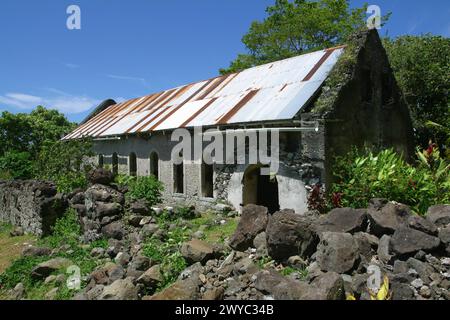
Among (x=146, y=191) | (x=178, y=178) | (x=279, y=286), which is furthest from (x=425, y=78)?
(x=279, y=286)

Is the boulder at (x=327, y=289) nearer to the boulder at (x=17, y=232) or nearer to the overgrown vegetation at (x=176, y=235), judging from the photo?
the overgrown vegetation at (x=176, y=235)

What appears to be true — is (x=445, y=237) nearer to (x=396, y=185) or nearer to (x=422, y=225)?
(x=422, y=225)

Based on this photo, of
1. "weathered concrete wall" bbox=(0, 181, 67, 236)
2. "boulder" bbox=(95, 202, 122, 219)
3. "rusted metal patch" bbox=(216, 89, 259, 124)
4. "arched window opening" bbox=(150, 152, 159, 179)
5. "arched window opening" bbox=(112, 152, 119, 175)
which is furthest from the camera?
"arched window opening" bbox=(112, 152, 119, 175)

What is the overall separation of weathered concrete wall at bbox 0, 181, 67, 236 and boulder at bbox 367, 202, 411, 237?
10058 millimetres

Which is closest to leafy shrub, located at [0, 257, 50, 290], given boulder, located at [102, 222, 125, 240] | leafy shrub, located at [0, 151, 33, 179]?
boulder, located at [102, 222, 125, 240]

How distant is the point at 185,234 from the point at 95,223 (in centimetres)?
285

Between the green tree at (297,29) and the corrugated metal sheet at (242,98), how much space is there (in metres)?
12.4

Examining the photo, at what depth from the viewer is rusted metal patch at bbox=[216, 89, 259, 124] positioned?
1234 centimetres

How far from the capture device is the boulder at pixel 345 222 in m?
7.35

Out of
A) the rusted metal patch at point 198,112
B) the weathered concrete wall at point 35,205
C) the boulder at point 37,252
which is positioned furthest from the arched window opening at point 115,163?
the boulder at point 37,252

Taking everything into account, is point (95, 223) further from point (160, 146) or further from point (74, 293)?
point (160, 146)

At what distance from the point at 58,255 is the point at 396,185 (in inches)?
334

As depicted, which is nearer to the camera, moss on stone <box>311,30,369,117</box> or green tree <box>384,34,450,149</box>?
moss on stone <box>311,30,369,117</box>

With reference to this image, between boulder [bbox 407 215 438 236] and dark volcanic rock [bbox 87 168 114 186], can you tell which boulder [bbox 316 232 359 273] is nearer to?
boulder [bbox 407 215 438 236]
